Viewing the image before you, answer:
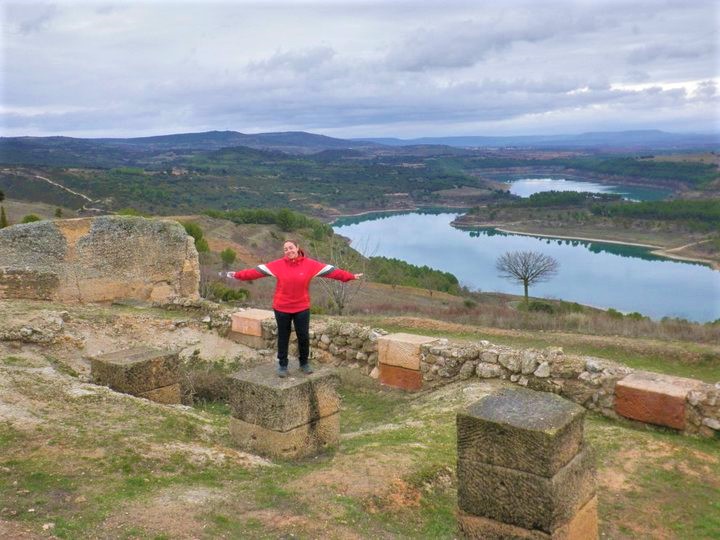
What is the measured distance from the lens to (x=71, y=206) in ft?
171

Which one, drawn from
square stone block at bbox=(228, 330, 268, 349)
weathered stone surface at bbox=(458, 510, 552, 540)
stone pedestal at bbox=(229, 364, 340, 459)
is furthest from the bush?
weathered stone surface at bbox=(458, 510, 552, 540)

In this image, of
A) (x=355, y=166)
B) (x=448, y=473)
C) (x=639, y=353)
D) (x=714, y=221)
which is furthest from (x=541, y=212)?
(x=448, y=473)

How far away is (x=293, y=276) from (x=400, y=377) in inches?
139

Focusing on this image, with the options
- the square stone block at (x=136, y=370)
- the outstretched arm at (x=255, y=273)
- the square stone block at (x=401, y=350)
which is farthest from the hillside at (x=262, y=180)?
the outstretched arm at (x=255, y=273)

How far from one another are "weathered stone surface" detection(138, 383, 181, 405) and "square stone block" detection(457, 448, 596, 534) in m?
4.15

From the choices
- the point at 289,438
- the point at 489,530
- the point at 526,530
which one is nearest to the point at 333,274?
the point at 289,438

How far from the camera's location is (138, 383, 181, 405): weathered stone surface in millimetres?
7215

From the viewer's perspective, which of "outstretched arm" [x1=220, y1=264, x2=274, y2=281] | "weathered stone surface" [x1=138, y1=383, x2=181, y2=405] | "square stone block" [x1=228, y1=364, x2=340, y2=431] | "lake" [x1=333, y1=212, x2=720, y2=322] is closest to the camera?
"square stone block" [x1=228, y1=364, x2=340, y2=431]

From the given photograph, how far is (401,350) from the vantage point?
895cm

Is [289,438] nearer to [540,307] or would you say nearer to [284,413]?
[284,413]

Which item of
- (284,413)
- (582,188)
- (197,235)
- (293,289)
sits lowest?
(582,188)

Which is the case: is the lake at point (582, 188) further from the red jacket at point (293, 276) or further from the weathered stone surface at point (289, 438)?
the weathered stone surface at point (289, 438)

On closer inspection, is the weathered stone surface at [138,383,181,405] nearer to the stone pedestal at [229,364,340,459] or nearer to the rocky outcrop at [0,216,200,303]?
the stone pedestal at [229,364,340,459]

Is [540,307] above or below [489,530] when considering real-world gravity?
below
